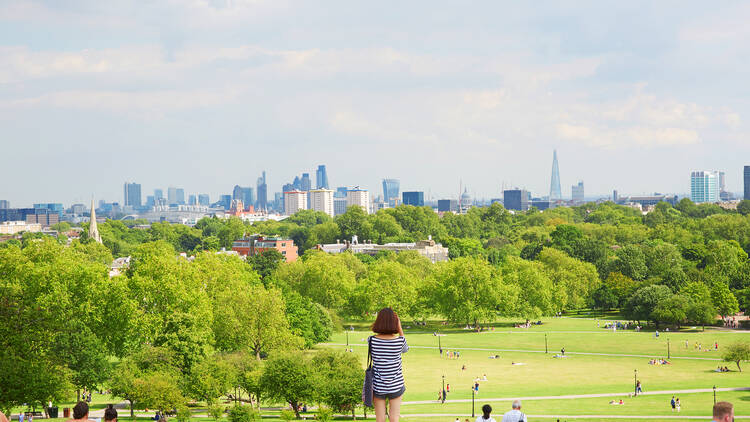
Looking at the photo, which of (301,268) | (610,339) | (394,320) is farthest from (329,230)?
(394,320)

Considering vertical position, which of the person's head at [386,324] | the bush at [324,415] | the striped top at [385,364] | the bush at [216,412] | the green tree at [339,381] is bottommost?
the bush at [324,415]

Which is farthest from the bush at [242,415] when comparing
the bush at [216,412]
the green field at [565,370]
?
the green field at [565,370]

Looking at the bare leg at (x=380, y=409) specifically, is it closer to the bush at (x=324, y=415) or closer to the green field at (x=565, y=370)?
the green field at (x=565, y=370)

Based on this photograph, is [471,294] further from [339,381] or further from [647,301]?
[339,381]

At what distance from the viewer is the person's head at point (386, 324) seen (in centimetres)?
1241

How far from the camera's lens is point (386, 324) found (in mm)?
12406

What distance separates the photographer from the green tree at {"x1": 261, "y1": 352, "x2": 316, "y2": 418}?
1890 inches

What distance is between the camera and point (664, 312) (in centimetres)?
8631

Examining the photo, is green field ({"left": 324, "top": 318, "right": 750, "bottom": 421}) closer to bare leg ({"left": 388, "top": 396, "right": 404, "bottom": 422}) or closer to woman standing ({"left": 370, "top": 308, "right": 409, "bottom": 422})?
bare leg ({"left": 388, "top": 396, "right": 404, "bottom": 422})

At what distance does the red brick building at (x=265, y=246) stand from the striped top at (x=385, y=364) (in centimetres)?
14070

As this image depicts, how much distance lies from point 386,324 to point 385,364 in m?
0.65

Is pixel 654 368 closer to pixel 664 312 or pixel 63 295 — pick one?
pixel 664 312

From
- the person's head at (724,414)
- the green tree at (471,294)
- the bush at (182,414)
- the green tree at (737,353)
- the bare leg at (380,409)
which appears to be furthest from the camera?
the green tree at (471,294)

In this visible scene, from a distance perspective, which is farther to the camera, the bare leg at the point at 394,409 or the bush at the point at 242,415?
the bush at the point at 242,415
